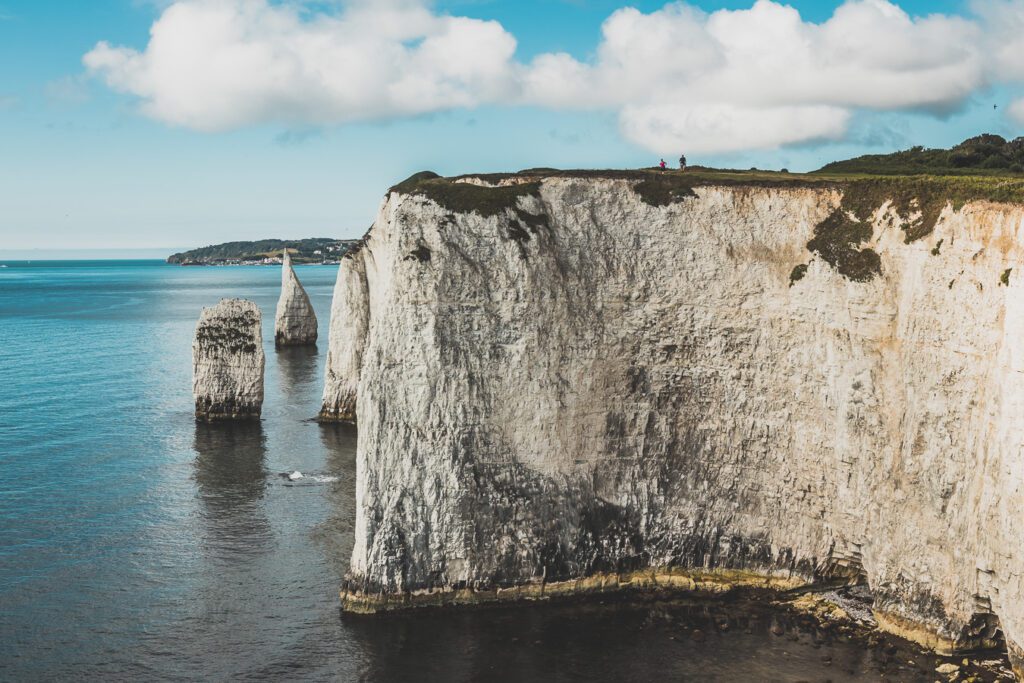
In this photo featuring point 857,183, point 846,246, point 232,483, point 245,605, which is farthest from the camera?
point 232,483

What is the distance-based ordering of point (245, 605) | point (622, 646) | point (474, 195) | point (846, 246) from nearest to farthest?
point (622, 646) → point (245, 605) → point (846, 246) → point (474, 195)

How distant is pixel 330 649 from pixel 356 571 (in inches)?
150

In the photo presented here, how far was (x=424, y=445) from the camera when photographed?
109 feet

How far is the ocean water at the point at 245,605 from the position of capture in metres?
28.4

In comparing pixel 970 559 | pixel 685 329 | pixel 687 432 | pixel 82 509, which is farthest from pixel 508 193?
pixel 82 509

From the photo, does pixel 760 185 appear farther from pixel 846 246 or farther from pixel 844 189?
pixel 846 246

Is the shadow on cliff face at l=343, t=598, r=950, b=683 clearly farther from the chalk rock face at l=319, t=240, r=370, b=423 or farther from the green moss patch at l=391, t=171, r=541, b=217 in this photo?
the chalk rock face at l=319, t=240, r=370, b=423

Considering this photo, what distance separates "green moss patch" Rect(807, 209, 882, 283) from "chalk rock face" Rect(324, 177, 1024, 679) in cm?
13

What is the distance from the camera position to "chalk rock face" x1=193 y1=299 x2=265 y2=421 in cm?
5888

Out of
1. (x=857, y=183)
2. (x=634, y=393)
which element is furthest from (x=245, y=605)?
(x=857, y=183)

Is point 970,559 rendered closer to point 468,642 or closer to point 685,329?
point 685,329

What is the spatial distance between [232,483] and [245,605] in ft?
51.9

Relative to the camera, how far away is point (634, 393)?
35.1 m

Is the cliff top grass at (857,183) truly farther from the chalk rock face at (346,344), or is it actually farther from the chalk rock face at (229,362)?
the chalk rock face at (229,362)
